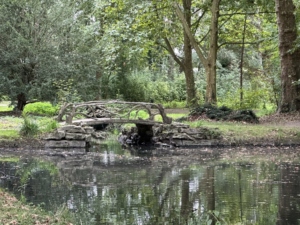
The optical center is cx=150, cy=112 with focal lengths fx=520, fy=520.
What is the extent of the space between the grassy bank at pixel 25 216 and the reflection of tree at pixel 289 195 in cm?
299

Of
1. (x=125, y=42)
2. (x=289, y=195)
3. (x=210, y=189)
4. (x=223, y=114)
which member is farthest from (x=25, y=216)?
(x=125, y=42)

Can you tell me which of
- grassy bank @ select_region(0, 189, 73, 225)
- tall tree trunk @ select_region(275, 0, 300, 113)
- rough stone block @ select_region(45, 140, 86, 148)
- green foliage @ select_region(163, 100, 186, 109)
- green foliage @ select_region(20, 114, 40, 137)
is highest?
tall tree trunk @ select_region(275, 0, 300, 113)

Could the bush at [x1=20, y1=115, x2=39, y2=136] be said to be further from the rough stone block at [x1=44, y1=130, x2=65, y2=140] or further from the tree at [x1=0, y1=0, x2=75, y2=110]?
the tree at [x1=0, y1=0, x2=75, y2=110]

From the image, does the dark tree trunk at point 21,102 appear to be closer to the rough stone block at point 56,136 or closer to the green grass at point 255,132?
the rough stone block at point 56,136

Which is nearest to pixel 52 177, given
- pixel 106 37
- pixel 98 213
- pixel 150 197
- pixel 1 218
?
pixel 150 197

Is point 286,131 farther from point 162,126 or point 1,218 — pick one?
point 1,218

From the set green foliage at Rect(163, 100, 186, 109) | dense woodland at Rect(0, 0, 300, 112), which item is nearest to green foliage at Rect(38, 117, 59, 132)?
dense woodland at Rect(0, 0, 300, 112)

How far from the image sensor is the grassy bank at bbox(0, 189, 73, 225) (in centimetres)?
614

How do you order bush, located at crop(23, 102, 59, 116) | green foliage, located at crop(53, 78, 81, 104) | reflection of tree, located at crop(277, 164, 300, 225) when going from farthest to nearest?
bush, located at crop(23, 102, 59, 116) → green foliage, located at crop(53, 78, 81, 104) → reflection of tree, located at crop(277, 164, 300, 225)

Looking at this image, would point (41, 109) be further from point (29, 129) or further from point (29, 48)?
point (29, 129)

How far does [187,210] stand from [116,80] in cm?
2451

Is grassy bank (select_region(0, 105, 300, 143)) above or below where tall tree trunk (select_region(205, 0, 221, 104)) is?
below

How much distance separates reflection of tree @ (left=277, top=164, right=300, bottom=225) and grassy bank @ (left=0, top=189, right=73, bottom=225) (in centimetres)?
299

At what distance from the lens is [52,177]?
11.1 meters
